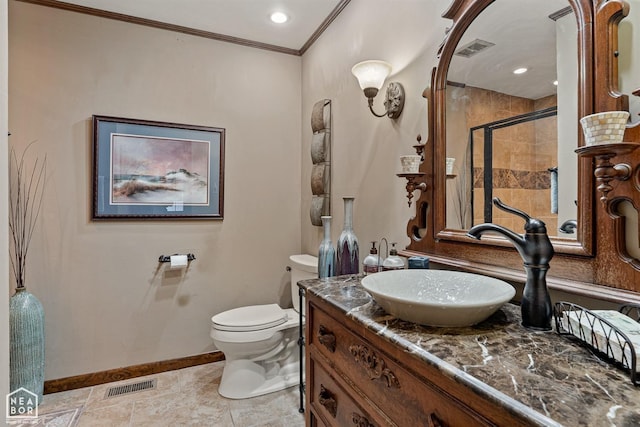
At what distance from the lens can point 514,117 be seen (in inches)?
44.8

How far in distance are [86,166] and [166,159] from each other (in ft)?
1.65

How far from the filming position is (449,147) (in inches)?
54.7

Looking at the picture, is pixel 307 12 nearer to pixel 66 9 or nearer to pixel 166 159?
pixel 166 159

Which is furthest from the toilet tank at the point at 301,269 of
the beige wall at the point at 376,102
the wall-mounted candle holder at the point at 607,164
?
the wall-mounted candle holder at the point at 607,164

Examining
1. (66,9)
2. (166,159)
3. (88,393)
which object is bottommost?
(88,393)

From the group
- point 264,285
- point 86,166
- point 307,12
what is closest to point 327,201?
point 264,285

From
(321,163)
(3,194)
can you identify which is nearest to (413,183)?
(321,163)

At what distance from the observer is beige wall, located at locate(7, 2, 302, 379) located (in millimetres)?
2184

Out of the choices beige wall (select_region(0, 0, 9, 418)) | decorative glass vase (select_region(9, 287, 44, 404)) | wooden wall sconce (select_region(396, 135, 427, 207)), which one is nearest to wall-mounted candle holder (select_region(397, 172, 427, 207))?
wooden wall sconce (select_region(396, 135, 427, 207))

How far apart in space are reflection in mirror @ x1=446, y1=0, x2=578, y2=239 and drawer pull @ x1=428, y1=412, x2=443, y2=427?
654mm

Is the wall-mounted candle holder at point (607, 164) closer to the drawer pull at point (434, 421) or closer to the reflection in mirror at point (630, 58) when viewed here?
the reflection in mirror at point (630, 58)

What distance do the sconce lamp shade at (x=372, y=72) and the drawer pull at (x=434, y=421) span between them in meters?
1.52

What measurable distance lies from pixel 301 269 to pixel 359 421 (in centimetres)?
154

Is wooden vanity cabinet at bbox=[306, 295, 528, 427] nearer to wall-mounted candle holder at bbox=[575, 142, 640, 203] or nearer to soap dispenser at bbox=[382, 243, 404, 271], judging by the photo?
soap dispenser at bbox=[382, 243, 404, 271]
